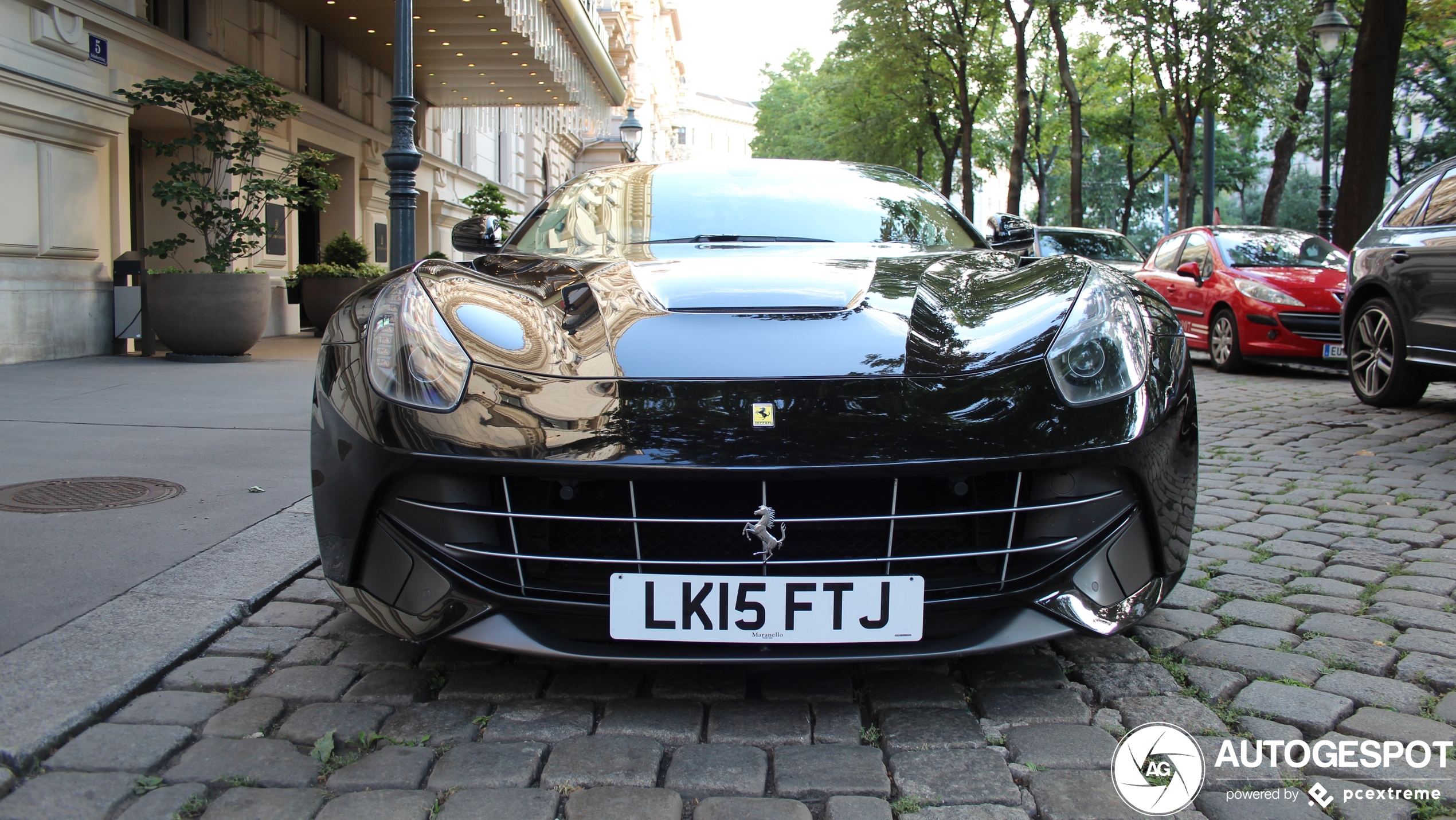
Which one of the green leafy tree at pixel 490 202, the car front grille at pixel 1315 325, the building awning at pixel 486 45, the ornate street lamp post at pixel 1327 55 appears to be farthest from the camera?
the green leafy tree at pixel 490 202

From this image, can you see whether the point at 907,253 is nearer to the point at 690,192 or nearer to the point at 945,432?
the point at 690,192

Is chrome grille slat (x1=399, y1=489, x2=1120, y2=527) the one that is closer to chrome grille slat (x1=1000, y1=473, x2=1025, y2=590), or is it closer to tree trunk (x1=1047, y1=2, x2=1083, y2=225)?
chrome grille slat (x1=1000, y1=473, x2=1025, y2=590)

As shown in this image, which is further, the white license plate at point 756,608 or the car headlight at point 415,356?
the car headlight at point 415,356

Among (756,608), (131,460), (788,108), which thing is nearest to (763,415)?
(756,608)

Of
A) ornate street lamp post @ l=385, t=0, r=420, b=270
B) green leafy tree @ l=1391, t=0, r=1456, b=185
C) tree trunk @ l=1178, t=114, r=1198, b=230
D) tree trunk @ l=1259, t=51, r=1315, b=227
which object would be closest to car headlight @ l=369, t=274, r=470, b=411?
ornate street lamp post @ l=385, t=0, r=420, b=270

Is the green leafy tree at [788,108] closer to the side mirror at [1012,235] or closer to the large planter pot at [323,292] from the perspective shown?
the large planter pot at [323,292]

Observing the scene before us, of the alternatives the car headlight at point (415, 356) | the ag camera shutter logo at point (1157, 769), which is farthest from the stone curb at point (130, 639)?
the ag camera shutter logo at point (1157, 769)

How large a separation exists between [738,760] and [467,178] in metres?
22.0

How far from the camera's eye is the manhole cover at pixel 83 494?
3.90 metres

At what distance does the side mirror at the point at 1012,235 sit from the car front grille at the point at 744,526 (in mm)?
1511

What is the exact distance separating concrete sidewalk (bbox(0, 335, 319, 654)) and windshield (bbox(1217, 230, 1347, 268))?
28.2 feet

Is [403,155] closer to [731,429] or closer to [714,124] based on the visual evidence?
[731,429]

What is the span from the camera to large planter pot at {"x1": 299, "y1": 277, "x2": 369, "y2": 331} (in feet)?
42.1

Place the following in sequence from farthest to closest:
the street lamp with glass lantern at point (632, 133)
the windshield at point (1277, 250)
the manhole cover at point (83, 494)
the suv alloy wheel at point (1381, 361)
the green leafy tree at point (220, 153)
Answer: the street lamp with glass lantern at point (632, 133) < the windshield at point (1277, 250) < the green leafy tree at point (220, 153) < the suv alloy wheel at point (1381, 361) < the manhole cover at point (83, 494)
